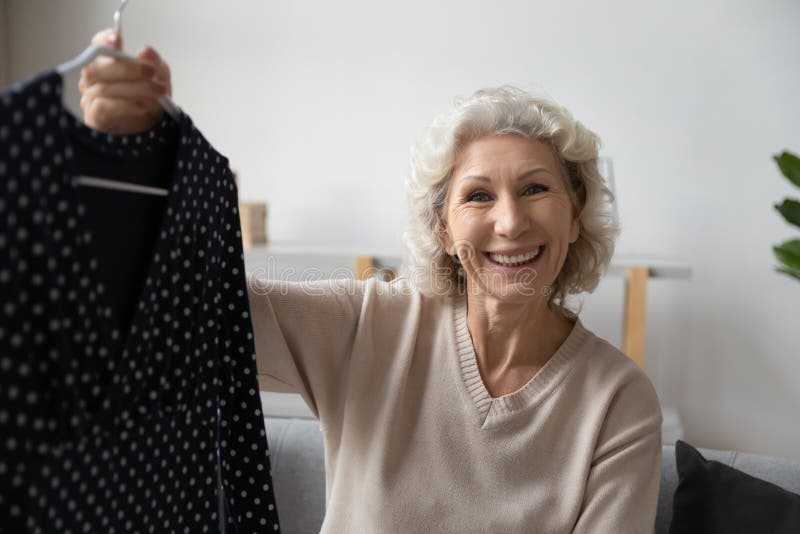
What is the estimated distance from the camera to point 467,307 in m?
1.53

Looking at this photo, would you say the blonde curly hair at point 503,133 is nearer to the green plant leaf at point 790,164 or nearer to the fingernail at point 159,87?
the green plant leaf at point 790,164

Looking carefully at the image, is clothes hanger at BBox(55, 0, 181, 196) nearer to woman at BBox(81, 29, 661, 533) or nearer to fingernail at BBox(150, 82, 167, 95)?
fingernail at BBox(150, 82, 167, 95)

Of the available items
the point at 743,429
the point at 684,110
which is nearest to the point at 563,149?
the point at 684,110

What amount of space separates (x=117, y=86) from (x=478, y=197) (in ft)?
2.34

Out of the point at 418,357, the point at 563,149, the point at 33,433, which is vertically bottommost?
the point at 418,357

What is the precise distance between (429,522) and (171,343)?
64 cm

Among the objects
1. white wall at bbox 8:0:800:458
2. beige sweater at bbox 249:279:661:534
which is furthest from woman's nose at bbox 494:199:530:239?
white wall at bbox 8:0:800:458

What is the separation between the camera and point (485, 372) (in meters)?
1.48

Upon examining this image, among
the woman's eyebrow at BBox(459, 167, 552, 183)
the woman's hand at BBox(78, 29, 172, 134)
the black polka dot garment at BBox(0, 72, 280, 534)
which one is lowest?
the black polka dot garment at BBox(0, 72, 280, 534)

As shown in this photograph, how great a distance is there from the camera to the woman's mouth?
1.39m

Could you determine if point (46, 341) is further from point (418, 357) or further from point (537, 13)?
point (537, 13)

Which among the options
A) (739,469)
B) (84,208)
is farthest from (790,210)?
(84,208)

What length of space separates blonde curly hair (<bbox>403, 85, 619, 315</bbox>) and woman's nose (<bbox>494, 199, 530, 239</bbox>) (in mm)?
145

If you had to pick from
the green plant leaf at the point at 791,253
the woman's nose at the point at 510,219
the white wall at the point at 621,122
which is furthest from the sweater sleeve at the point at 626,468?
the white wall at the point at 621,122
